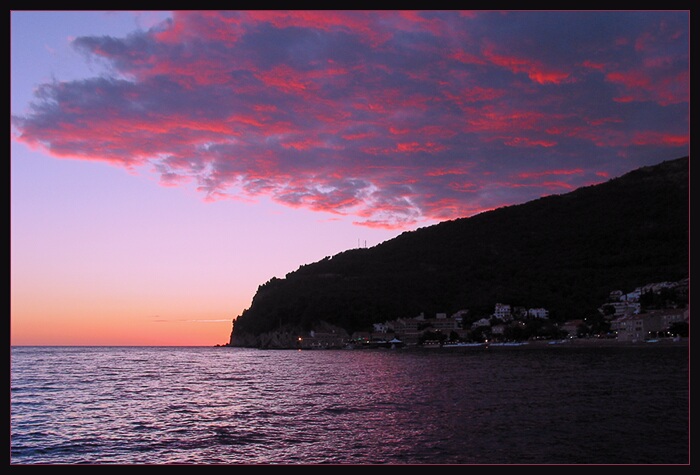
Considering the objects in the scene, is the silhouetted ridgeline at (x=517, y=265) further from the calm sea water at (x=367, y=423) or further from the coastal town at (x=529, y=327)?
the calm sea water at (x=367, y=423)

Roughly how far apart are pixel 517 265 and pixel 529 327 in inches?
1228

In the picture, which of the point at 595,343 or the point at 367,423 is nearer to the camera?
the point at 367,423

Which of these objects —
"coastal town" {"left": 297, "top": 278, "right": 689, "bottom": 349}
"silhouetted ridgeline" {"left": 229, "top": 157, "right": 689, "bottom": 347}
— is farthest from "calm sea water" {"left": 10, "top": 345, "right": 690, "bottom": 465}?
"silhouetted ridgeline" {"left": 229, "top": 157, "right": 689, "bottom": 347}

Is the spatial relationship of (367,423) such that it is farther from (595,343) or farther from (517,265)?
(517,265)

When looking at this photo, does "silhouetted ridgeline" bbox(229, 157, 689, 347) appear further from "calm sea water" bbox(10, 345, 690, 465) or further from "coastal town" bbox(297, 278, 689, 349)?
"calm sea water" bbox(10, 345, 690, 465)

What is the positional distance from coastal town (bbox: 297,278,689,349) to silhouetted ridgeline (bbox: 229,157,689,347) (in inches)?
171

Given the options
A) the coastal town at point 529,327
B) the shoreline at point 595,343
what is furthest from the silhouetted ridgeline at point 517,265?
the shoreline at point 595,343

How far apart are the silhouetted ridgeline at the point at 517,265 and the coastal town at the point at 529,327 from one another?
435 cm

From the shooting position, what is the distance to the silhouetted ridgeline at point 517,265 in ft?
422

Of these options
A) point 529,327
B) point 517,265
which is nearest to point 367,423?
point 529,327

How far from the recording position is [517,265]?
5723 inches

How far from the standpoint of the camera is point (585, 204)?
148125 mm

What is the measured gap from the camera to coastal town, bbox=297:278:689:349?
320ft
